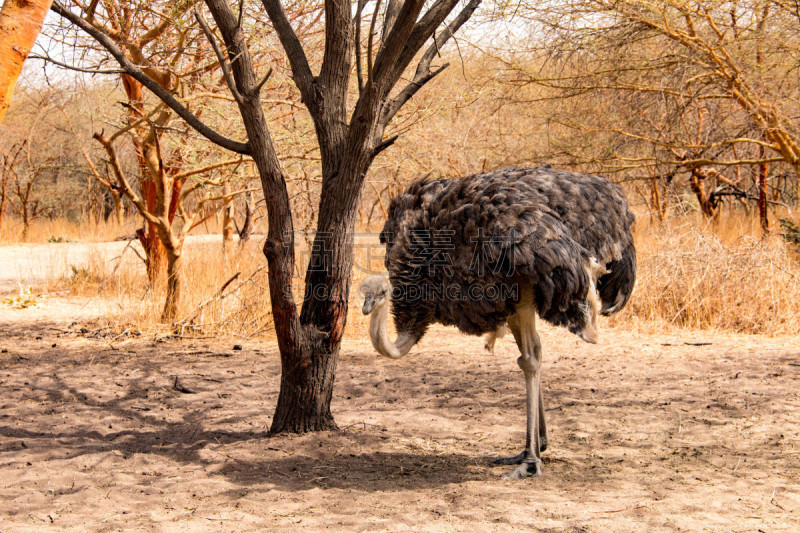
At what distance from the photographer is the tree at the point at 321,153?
13.0 feet

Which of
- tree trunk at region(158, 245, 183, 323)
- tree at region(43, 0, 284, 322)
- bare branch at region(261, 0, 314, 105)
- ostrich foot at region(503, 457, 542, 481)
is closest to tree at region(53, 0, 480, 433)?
bare branch at region(261, 0, 314, 105)

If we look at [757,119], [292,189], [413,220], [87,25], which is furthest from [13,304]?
[757,119]

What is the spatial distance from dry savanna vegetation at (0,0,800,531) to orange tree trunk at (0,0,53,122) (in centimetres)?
89

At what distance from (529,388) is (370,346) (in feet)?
10.9

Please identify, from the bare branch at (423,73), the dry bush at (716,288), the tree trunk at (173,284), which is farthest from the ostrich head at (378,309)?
the dry bush at (716,288)

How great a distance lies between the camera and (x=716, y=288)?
7.55m

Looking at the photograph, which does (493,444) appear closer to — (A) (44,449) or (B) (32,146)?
(A) (44,449)

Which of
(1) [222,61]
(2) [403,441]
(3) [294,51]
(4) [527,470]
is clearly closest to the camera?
(1) [222,61]

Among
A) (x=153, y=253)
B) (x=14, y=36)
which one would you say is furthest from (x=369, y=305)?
(x=153, y=253)

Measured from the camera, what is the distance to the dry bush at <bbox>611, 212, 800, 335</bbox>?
23.9 ft

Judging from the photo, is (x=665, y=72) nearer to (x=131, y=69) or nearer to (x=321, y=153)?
(x=321, y=153)

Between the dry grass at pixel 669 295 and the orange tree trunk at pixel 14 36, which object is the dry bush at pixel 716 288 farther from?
the orange tree trunk at pixel 14 36

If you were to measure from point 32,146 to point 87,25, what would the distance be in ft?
62.7

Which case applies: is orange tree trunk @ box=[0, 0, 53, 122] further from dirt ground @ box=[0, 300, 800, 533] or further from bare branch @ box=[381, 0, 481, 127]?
bare branch @ box=[381, 0, 481, 127]
